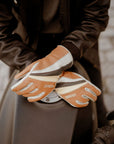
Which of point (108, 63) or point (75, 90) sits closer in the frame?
point (75, 90)

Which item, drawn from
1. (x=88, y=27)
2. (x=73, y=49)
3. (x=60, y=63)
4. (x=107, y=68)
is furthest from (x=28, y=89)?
(x=107, y=68)

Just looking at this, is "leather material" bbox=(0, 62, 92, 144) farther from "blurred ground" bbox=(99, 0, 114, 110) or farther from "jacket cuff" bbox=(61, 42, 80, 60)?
"blurred ground" bbox=(99, 0, 114, 110)

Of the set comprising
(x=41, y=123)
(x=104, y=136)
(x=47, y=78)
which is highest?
(x=47, y=78)

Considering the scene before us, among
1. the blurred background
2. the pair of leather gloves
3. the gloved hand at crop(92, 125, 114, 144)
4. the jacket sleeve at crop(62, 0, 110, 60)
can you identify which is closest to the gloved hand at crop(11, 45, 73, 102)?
the pair of leather gloves

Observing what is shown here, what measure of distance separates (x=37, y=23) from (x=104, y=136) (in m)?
0.59

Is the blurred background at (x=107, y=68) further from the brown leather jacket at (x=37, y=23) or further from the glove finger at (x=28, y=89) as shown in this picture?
the glove finger at (x=28, y=89)

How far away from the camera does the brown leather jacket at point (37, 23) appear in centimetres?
84

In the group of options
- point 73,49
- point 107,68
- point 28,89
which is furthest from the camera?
point 107,68

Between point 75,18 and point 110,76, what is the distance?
1.09 m

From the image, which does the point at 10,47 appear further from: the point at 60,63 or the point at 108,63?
the point at 108,63

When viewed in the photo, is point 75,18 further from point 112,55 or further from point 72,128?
point 112,55

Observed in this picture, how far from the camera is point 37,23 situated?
933mm

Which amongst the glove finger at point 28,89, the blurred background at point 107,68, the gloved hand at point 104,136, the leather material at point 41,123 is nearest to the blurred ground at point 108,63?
the blurred background at point 107,68

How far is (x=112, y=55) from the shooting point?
82.6 inches
